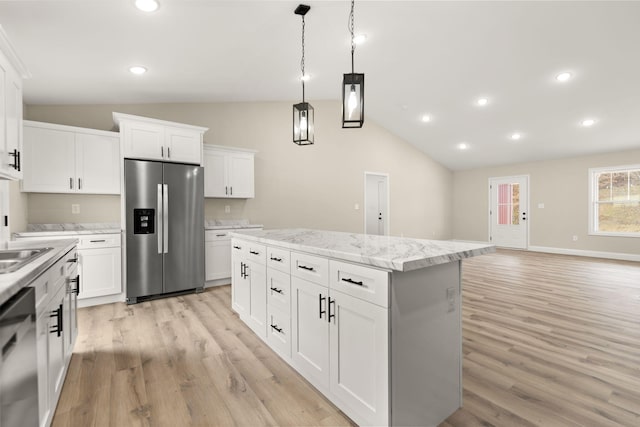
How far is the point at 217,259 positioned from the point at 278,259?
250 centimetres

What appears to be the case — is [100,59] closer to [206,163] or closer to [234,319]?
[206,163]

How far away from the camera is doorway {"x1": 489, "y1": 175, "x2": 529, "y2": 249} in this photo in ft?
26.3

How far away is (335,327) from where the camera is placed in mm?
1687

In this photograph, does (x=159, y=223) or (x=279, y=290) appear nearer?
(x=279, y=290)

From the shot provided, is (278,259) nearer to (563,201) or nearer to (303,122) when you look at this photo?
(303,122)

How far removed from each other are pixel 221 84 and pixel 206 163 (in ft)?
3.78

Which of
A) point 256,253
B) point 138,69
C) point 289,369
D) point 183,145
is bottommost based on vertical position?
point 289,369

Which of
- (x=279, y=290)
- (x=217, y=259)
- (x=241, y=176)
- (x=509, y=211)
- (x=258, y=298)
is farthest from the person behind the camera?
(x=509, y=211)

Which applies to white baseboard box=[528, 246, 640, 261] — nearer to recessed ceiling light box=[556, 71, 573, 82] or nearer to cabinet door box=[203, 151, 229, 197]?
recessed ceiling light box=[556, 71, 573, 82]

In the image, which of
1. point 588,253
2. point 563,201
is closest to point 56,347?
point 588,253

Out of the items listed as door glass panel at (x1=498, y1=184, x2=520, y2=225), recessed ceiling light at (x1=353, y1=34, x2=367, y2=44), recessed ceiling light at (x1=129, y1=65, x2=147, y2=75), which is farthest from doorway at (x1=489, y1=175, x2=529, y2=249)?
recessed ceiling light at (x1=129, y1=65, x2=147, y2=75)

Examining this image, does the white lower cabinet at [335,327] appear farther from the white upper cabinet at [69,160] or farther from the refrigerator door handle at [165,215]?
the white upper cabinet at [69,160]

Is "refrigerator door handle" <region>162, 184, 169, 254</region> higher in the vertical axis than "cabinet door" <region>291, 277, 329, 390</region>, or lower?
higher

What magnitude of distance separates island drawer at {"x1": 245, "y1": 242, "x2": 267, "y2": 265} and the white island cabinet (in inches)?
19.5
